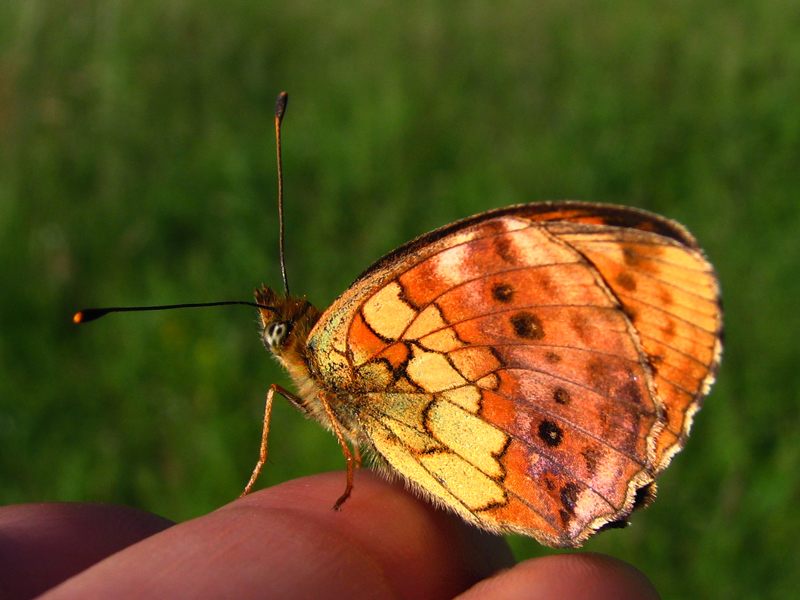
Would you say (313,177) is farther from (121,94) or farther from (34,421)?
(34,421)

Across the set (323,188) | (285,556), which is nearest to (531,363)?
(285,556)

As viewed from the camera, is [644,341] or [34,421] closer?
[644,341]

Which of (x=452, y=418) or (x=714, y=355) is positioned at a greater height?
(x=714, y=355)

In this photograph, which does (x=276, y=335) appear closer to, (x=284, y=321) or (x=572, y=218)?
(x=284, y=321)

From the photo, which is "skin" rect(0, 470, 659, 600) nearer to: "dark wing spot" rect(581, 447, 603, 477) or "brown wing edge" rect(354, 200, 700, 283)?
"dark wing spot" rect(581, 447, 603, 477)

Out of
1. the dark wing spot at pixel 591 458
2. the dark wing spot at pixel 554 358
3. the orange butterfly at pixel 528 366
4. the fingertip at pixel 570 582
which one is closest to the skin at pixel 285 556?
the fingertip at pixel 570 582

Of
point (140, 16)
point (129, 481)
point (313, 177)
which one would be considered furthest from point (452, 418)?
point (140, 16)

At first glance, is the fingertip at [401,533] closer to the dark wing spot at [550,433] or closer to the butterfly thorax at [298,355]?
the butterfly thorax at [298,355]
